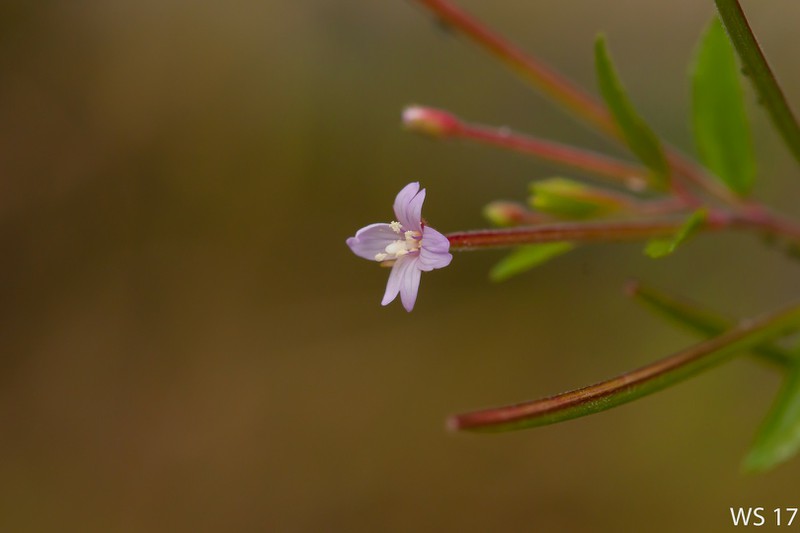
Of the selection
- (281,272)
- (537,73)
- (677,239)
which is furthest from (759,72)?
(281,272)

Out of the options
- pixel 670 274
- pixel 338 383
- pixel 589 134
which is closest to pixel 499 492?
pixel 338 383

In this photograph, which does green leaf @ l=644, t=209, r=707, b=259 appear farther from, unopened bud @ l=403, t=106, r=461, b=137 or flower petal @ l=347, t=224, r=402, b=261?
unopened bud @ l=403, t=106, r=461, b=137

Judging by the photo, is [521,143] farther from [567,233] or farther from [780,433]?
[780,433]

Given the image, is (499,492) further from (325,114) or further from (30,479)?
(30,479)

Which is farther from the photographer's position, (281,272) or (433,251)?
(281,272)

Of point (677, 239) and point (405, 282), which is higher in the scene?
point (677, 239)

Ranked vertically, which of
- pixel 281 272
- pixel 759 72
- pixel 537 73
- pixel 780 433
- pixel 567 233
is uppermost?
pixel 281 272

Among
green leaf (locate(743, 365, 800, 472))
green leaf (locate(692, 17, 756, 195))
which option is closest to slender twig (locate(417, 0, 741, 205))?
green leaf (locate(692, 17, 756, 195))

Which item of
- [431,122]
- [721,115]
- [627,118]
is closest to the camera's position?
[627,118]
